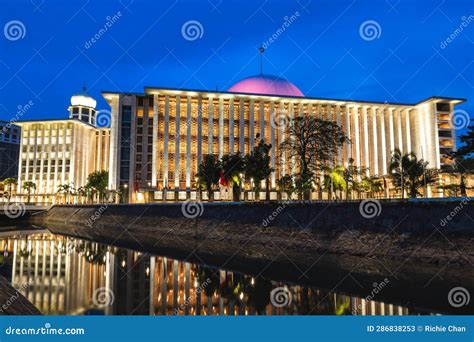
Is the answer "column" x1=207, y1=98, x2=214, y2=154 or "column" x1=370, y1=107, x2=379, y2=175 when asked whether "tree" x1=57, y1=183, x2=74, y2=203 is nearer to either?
"column" x1=207, y1=98, x2=214, y2=154

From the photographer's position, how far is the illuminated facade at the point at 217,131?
86.1 metres

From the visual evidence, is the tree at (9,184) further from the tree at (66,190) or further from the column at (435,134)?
the column at (435,134)

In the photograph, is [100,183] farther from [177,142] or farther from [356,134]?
[356,134]

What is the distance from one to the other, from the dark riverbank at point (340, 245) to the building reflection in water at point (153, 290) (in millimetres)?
2019

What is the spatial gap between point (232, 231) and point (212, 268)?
1354cm

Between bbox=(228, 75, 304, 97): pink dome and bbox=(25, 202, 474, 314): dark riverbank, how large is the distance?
2401 inches

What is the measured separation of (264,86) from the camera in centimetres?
9994

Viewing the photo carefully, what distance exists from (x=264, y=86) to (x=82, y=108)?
97796 mm

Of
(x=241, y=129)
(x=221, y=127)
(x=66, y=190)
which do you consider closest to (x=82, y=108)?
(x=66, y=190)

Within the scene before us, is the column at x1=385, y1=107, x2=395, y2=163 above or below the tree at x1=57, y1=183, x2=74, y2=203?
above

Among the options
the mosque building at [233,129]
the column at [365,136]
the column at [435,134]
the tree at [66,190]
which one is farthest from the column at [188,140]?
the column at [435,134]

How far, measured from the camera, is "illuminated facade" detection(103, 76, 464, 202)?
283 ft

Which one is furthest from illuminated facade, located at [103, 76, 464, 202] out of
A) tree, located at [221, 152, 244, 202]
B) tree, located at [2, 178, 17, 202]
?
tree, located at [2, 178, 17, 202]

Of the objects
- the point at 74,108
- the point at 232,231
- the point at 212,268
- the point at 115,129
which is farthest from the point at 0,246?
the point at 74,108
